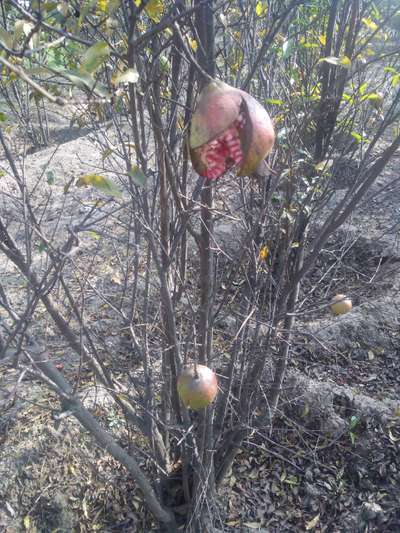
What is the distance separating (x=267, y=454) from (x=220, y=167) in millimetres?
2092

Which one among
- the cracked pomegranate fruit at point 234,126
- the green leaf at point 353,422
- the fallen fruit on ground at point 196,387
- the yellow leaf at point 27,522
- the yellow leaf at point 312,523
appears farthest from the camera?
the green leaf at point 353,422

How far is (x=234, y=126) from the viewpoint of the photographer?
85 cm

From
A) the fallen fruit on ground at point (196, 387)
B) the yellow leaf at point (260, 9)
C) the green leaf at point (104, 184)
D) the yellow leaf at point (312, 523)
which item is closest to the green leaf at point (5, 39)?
the green leaf at point (104, 184)

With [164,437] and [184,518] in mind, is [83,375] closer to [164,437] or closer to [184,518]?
[164,437]

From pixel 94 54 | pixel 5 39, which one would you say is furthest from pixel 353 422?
pixel 5 39

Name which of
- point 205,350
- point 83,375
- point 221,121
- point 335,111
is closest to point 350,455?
point 205,350

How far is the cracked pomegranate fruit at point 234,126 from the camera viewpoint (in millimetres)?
817

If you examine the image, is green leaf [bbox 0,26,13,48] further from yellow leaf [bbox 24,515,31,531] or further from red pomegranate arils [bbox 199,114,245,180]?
yellow leaf [bbox 24,515,31,531]

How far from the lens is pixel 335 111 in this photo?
91.4 inches

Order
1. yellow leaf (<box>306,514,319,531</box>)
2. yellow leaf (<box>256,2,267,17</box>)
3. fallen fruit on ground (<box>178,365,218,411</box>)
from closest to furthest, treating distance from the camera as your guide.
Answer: fallen fruit on ground (<box>178,365,218,411</box>), yellow leaf (<box>256,2,267,17</box>), yellow leaf (<box>306,514,319,531</box>)

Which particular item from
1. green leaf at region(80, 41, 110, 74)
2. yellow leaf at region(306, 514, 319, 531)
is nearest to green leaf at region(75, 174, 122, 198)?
green leaf at region(80, 41, 110, 74)

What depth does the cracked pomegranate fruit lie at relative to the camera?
817mm

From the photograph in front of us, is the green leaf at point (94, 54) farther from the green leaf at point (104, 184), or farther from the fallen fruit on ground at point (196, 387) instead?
the fallen fruit on ground at point (196, 387)

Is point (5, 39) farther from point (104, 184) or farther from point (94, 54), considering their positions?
point (104, 184)
